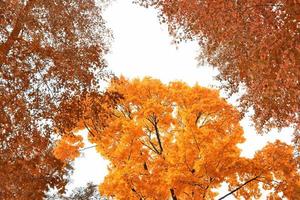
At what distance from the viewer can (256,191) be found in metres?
13.6

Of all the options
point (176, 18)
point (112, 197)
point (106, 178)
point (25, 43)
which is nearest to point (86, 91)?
point (25, 43)

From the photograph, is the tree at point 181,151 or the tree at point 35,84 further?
the tree at point 181,151

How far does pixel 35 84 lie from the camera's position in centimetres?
766

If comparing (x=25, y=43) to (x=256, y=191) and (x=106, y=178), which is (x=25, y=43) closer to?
(x=106, y=178)

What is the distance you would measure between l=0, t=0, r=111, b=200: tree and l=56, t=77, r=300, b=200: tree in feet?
9.50

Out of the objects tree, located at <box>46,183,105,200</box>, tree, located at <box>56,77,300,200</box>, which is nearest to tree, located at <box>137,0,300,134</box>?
tree, located at <box>56,77,300,200</box>

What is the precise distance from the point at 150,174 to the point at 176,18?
245 inches

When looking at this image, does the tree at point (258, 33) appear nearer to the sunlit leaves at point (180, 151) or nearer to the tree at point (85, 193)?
the sunlit leaves at point (180, 151)

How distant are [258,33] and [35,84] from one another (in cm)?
369

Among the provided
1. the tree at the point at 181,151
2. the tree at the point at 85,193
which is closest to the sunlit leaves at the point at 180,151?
the tree at the point at 181,151

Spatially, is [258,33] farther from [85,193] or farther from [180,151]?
[85,193]

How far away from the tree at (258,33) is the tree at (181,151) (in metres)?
3.58

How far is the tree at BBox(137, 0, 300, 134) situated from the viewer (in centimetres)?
640

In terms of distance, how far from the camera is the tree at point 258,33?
6.40 meters
